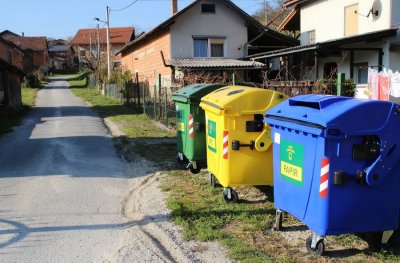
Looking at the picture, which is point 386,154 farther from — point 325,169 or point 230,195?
point 230,195

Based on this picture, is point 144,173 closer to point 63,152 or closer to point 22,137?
point 63,152

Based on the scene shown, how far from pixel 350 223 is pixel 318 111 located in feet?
3.75

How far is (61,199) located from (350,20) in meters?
17.4

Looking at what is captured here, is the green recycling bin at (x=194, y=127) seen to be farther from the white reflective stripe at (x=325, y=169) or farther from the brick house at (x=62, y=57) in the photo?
the brick house at (x=62, y=57)

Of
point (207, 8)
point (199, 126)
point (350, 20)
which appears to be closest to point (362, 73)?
point (350, 20)

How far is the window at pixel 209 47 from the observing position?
2742 centimetres

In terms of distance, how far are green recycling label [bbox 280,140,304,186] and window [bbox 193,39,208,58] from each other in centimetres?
2264

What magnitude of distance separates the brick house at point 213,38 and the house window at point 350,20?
19.3ft

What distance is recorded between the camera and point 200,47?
90.3ft

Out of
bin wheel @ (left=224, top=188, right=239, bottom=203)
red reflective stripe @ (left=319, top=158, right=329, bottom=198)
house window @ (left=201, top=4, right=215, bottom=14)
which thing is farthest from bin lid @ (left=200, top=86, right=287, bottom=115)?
house window @ (left=201, top=4, right=215, bottom=14)

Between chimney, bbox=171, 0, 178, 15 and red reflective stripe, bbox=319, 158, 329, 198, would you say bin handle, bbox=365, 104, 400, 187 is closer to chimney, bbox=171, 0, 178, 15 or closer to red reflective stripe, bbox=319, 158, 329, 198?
red reflective stripe, bbox=319, 158, 329, 198

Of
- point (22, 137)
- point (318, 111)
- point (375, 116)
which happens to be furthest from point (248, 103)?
point (22, 137)

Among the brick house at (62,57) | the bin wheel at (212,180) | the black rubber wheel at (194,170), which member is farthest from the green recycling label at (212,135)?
the brick house at (62,57)

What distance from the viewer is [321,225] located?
14.7ft
